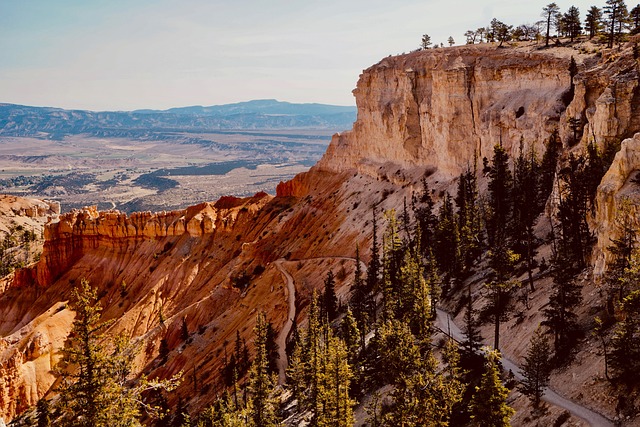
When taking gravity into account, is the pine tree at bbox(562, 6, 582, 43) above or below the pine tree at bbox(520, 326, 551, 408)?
above

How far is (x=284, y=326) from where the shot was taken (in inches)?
2608

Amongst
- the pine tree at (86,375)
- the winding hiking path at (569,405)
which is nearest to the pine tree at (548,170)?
the winding hiking path at (569,405)

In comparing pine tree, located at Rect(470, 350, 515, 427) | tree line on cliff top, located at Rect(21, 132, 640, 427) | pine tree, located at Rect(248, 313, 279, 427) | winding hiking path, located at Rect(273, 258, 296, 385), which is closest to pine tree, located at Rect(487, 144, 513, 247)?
tree line on cliff top, located at Rect(21, 132, 640, 427)

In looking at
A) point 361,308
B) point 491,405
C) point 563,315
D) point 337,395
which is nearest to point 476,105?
point 361,308

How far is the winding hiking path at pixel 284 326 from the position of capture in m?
55.9

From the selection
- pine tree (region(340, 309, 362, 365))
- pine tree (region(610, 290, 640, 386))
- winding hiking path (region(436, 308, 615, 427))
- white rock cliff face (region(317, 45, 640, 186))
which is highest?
white rock cliff face (region(317, 45, 640, 186))

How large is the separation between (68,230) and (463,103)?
274ft

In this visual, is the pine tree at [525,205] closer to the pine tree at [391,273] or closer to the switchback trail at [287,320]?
the pine tree at [391,273]

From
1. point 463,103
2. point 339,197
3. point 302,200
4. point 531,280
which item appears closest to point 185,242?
point 302,200

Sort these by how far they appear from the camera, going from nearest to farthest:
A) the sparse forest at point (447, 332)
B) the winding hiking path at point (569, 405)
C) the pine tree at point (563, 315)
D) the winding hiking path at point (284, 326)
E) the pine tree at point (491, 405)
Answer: the sparse forest at point (447, 332) → the pine tree at point (491, 405) → the winding hiking path at point (569, 405) → the pine tree at point (563, 315) → the winding hiking path at point (284, 326)

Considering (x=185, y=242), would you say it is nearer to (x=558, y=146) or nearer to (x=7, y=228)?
(x=558, y=146)

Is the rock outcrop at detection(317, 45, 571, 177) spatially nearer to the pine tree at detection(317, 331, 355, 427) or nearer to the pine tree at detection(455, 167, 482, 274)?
the pine tree at detection(455, 167, 482, 274)

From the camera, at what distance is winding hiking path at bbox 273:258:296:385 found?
5594 cm

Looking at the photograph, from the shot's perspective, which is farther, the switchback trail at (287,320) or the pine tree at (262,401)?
the switchback trail at (287,320)
